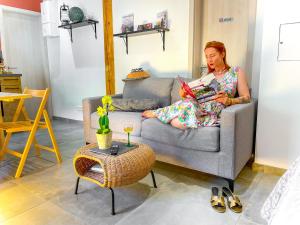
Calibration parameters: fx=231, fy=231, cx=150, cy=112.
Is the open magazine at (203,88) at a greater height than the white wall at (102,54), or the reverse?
the white wall at (102,54)

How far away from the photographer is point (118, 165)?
4.48 feet

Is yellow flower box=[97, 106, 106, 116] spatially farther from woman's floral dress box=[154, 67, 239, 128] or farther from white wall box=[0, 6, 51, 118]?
white wall box=[0, 6, 51, 118]

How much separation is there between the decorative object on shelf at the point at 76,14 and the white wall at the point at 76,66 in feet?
0.40

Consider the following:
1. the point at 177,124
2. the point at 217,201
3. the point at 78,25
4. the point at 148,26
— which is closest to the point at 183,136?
the point at 177,124

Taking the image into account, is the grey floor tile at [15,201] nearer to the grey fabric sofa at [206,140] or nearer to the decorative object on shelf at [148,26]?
the grey fabric sofa at [206,140]

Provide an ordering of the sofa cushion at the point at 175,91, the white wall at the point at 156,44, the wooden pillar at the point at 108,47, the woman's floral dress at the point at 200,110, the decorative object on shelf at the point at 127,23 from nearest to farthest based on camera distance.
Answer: the woman's floral dress at the point at 200,110 → the sofa cushion at the point at 175,91 → the white wall at the point at 156,44 → the decorative object on shelf at the point at 127,23 → the wooden pillar at the point at 108,47

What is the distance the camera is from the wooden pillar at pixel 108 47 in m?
3.32

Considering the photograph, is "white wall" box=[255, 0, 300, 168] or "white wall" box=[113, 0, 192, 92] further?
"white wall" box=[113, 0, 192, 92]

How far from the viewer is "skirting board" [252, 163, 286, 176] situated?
1.90m

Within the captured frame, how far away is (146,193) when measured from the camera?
5.54 feet

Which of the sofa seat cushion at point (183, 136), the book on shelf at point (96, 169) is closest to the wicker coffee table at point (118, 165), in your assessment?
the book on shelf at point (96, 169)

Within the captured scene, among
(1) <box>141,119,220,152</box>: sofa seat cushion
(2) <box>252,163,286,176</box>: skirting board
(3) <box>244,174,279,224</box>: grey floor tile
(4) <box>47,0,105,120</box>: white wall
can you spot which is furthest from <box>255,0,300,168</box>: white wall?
(4) <box>47,0,105,120</box>: white wall

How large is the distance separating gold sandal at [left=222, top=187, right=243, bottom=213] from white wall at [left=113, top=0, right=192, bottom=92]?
1506 millimetres

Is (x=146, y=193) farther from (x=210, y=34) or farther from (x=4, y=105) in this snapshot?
(x=4, y=105)
